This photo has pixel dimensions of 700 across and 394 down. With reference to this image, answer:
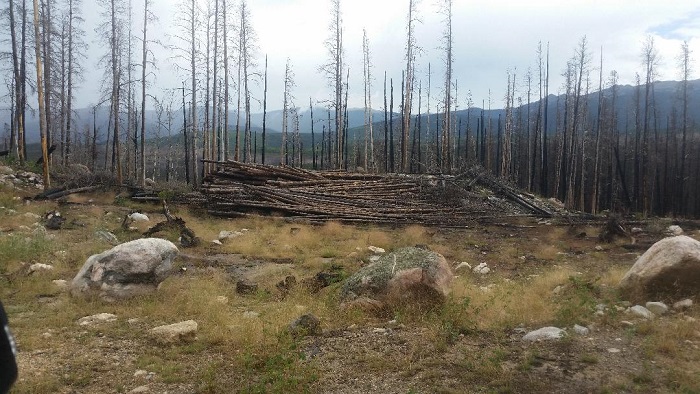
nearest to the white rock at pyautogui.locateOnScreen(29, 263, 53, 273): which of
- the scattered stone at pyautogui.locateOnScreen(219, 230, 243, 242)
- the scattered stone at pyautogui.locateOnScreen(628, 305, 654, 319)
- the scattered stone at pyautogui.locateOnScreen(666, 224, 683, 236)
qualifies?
the scattered stone at pyautogui.locateOnScreen(219, 230, 243, 242)

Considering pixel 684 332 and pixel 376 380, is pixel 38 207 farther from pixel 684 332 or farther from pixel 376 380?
pixel 684 332

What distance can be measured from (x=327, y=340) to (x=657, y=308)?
14.1 feet

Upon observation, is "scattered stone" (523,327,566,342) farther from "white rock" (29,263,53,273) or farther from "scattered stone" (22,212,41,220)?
"scattered stone" (22,212,41,220)

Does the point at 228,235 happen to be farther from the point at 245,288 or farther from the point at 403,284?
the point at 403,284

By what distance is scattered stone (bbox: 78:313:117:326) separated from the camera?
5.97 meters

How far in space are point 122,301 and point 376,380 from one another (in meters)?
4.37

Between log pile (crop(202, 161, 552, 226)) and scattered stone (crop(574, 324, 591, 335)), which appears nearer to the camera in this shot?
scattered stone (crop(574, 324, 591, 335))

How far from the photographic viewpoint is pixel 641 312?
5.84m

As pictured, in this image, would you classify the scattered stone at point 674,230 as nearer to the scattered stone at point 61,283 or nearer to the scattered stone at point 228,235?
the scattered stone at point 228,235

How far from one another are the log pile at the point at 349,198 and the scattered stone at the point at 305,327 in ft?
33.2

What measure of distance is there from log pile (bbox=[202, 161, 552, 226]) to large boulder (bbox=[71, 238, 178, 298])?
8.70 m

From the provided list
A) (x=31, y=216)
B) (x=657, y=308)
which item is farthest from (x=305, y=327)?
(x=31, y=216)

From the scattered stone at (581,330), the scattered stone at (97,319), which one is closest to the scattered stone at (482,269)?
the scattered stone at (581,330)

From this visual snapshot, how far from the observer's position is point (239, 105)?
103ft
